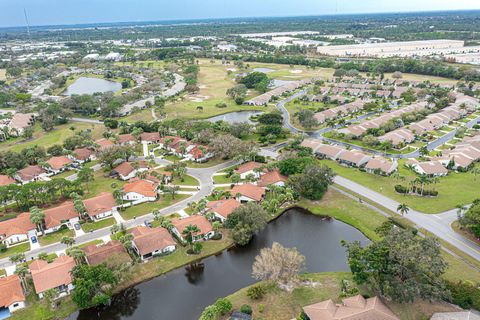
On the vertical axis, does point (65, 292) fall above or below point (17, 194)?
below

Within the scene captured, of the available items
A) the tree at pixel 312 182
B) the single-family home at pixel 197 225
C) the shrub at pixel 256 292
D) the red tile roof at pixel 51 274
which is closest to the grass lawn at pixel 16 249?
the red tile roof at pixel 51 274

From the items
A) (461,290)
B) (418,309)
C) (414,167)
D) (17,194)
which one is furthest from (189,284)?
(414,167)

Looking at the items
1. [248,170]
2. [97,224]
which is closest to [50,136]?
[97,224]

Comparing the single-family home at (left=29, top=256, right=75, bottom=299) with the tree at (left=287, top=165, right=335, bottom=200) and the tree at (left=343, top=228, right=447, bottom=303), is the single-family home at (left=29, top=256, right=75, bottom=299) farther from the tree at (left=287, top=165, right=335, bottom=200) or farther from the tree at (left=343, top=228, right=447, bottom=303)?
the tree at (left=287, top=165, right=335, bottom=200)

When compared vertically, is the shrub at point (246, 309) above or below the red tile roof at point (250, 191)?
below

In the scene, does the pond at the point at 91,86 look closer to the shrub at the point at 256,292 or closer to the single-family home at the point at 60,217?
the single-family home at the point at 60,217

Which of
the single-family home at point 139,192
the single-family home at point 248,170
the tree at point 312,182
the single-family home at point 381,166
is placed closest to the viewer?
the tree at point 312,182

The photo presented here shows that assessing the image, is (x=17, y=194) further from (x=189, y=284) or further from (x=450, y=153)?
(x=450, y=153)
